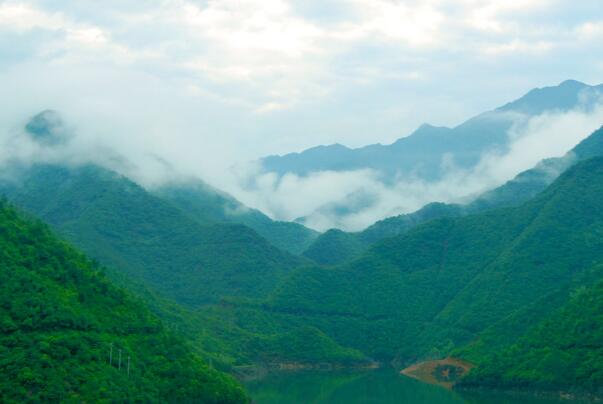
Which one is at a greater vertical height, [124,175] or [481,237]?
[124,175]

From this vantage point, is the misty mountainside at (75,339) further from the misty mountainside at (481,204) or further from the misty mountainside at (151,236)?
the misty mountainside at (481,204)

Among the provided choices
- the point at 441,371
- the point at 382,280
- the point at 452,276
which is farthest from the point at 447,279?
the point at 441,371

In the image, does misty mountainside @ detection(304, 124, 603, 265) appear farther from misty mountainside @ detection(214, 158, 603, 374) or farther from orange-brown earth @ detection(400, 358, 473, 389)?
orange-brown earth @ detection(400, 358, 473, 389)

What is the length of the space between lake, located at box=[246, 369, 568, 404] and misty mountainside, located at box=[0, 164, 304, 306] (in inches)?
1536

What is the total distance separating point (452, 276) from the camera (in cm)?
14388

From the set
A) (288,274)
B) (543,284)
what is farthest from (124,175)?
(543,284)

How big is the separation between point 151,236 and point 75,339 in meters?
102

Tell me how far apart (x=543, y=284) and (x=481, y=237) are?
29.8 m

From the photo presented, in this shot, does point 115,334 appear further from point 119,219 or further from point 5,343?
point 119,219

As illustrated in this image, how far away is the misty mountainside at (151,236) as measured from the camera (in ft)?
486

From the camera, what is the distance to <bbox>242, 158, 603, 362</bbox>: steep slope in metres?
120

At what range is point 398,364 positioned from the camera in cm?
12962

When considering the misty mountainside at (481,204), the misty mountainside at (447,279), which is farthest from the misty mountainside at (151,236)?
the misty mountainside at (481,204)

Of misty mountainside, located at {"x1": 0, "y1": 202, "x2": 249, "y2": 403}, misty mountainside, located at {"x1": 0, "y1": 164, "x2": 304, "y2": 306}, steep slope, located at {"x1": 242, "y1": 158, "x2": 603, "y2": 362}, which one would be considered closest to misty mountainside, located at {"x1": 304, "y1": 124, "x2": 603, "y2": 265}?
misty mountainside, located at {"x1": 0, "y1": 164, "x2": 304, "y2": 306}
